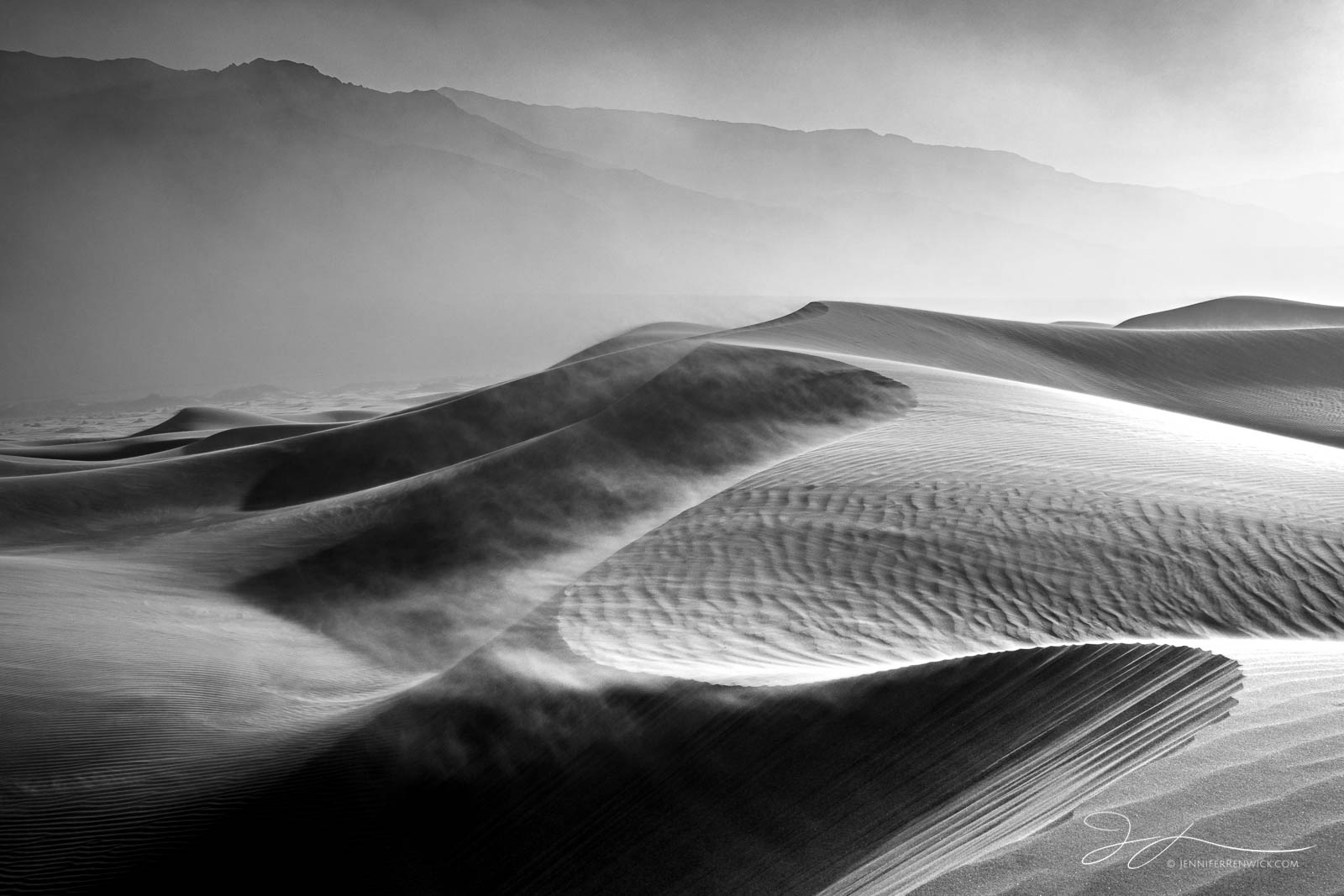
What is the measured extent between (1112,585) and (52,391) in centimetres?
9909

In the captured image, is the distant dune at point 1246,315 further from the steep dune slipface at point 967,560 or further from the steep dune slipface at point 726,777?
the steep dune slipface at point 726,777

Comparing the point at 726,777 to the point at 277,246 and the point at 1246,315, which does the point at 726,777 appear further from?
the point at 277,246

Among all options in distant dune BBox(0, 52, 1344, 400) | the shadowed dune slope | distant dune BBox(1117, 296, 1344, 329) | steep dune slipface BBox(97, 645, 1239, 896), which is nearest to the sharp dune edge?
steep dune slipface BBox(97, 645, 1239, 896)

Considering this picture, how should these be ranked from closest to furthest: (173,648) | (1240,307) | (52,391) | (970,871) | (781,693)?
→ (970,871) < (781,693) < (173,648) < (1240,307) < (52,391)

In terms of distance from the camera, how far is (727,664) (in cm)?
480

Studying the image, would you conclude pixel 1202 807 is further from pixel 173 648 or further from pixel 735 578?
pixel 173 648

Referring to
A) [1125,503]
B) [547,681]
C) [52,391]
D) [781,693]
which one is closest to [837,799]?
[781,693]

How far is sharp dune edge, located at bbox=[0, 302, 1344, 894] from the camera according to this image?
2928mm

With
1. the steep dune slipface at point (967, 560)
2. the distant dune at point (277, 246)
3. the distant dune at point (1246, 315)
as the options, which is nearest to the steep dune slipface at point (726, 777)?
the steep dune slipface at point (967, 560)

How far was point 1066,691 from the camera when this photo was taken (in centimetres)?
326

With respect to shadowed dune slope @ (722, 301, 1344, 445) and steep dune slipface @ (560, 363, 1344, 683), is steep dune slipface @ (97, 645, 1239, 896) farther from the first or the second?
shadowed dune slope @ (722, 301, 1344, 445)

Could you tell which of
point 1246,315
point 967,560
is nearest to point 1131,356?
point 1246,315

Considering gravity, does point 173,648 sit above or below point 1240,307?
below

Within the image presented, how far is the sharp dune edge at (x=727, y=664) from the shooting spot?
2928 mm
